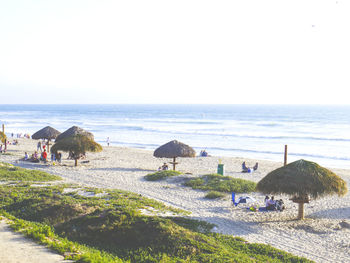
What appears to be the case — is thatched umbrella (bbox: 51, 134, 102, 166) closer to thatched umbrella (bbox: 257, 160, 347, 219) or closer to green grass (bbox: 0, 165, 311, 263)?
green grass (bbox: 0, 165, 311, 263)

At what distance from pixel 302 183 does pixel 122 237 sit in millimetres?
6043

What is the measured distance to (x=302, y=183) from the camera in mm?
11188

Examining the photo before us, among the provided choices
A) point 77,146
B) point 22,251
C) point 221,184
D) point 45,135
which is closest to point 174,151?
point 221,184

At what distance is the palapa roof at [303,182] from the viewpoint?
36.5 feet

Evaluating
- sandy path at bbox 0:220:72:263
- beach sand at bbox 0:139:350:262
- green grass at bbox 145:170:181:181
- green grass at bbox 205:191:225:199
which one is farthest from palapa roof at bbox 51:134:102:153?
sandy path at bbox 0:220:72:263

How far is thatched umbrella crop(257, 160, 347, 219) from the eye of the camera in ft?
36.5

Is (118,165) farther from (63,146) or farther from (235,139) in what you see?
(235,139)

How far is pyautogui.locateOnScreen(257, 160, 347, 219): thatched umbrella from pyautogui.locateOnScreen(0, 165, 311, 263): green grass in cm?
287

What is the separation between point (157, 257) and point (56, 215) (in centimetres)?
359

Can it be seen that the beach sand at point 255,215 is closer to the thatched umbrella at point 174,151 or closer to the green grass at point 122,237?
the green grass at point 122,237

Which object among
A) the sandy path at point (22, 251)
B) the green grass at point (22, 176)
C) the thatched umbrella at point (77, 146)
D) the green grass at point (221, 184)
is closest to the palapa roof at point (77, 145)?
the thatched umbrella at point (77, 146)

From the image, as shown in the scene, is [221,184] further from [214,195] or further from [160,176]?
[160,176]

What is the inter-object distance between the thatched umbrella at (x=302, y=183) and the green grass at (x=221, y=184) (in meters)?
3.69

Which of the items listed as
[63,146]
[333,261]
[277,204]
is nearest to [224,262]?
[333,261]
